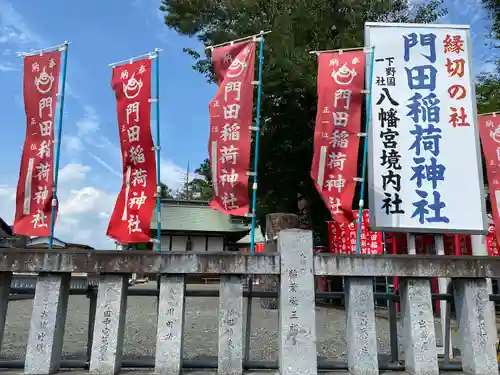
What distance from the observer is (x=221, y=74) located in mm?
6977

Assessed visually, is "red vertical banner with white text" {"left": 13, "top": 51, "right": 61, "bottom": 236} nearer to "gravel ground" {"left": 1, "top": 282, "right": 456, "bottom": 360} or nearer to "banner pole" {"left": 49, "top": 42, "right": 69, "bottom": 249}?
"banner pole" {"left": 49, "top": 42, "right": 69, "bottom": 249}

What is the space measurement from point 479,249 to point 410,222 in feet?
7.32

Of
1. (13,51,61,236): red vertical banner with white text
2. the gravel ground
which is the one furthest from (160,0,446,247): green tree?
(13,51,61,236): red vertical banner with white text

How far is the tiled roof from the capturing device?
28469mm

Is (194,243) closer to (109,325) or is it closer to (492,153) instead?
(492,153)

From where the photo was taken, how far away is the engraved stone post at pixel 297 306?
5629 mm

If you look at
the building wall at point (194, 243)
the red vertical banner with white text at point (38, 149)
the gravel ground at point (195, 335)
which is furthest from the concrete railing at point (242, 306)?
the building wall at point (194, 243)

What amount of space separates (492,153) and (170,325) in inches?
278

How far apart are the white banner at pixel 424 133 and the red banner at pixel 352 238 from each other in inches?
227

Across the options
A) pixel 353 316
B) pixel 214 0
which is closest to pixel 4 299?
pixel 353 316

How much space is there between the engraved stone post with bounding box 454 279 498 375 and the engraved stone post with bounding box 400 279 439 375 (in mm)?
564

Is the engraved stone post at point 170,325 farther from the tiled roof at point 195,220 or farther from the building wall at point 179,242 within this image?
the building wall at point 179,242

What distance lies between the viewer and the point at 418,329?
5.93 metres

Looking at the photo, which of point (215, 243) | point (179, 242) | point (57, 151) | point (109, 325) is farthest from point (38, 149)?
point (215, 243)
